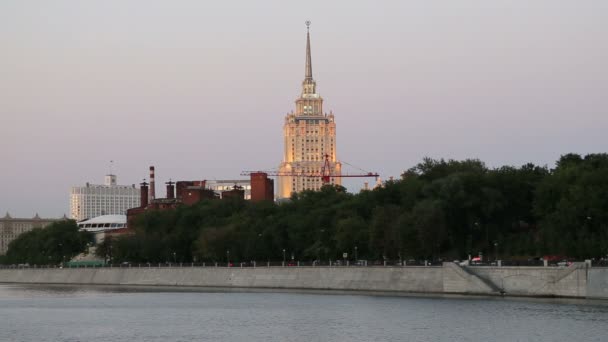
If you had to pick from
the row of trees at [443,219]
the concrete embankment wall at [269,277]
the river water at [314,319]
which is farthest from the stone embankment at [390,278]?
the row of trees at [443,219]

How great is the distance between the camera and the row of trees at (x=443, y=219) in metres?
107

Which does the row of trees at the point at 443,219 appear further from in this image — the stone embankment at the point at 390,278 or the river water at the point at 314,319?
the river water at the point at 314,319

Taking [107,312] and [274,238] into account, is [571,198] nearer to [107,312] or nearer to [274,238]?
[107,312]

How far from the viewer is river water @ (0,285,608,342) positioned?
7612 centimetres

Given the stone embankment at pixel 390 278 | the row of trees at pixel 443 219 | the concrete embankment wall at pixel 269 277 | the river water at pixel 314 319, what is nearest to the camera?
the river water at pixel 314 319

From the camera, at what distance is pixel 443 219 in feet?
391

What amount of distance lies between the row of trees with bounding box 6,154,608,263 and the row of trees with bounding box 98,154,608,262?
0.10m

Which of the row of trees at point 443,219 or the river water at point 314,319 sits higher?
the row of trees at point 443,219

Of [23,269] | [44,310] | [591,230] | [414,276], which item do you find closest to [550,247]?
[591,230]

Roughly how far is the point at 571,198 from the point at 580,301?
63.3 ft

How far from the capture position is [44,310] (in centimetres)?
10769

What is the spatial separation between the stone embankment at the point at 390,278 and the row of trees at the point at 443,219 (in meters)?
5.65

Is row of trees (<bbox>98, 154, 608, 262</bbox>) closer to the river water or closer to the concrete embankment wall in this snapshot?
the concrete embankment wall

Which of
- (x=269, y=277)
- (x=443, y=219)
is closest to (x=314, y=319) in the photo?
(x=443, y=219)
